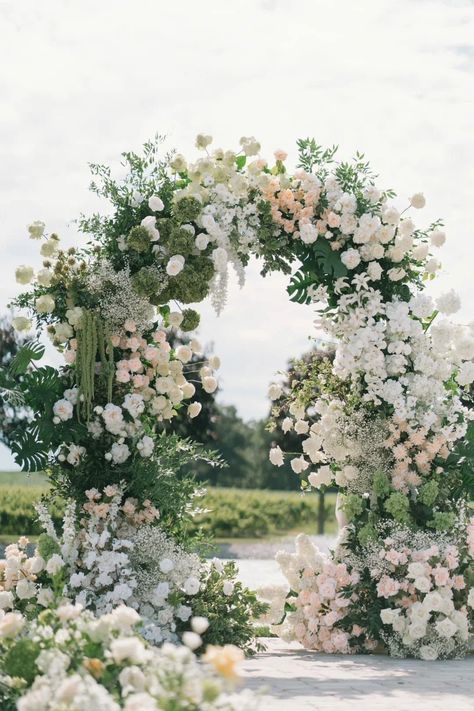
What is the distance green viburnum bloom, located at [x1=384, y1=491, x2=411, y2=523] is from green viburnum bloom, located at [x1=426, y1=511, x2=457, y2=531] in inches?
7.1

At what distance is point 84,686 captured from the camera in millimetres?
3260

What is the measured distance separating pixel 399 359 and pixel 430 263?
31.5 inches

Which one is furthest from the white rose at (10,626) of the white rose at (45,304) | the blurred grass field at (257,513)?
the blurred grass field at (257,513)

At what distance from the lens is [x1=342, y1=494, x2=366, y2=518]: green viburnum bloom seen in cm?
752

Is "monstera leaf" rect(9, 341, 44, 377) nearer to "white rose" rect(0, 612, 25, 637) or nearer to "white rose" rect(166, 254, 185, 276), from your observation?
"white rose" rect(166, 254, 185, 276)

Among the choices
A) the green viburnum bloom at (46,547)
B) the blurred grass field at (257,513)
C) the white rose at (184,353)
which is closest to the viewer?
the green viburnum bloom at (46,547)

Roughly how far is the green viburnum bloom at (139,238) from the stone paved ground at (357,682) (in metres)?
2.80

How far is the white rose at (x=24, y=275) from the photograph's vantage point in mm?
7320

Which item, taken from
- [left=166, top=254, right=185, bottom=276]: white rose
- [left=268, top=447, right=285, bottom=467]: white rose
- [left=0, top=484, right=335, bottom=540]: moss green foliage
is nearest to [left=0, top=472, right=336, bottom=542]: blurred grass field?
[left=0, top=484, right=335, bottom=540]: moss green foliage

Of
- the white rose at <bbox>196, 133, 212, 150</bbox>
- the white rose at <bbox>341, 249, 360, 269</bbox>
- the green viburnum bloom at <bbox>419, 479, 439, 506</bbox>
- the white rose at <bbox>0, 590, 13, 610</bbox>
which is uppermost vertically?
the white rose at <bbox>196, 133, 212, 150</bbox>

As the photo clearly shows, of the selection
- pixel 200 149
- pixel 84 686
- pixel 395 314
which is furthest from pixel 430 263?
pixel 84 686

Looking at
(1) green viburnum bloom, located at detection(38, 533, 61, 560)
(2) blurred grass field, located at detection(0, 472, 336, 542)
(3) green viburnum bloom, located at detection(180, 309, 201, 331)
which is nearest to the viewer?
(1) green viburnum bloom, located at detection(38, 533, 61, 560)

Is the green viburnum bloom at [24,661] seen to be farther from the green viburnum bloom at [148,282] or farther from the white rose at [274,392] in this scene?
the white rose at [274,392]

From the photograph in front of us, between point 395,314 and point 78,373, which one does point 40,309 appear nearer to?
point 78,373
